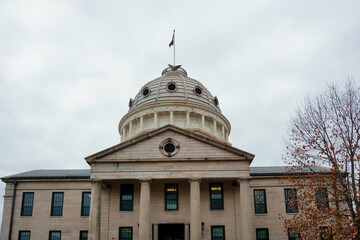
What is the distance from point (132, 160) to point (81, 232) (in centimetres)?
948

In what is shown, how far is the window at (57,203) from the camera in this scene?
33.0 metres

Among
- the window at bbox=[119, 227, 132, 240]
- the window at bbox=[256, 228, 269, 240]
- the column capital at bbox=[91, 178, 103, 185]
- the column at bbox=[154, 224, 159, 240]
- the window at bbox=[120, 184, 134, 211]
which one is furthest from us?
the window at bbox=[256, 228, 269, 240]

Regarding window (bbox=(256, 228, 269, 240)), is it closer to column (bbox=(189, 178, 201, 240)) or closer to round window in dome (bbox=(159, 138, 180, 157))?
column (bbox=(189, 178, 201, 240))

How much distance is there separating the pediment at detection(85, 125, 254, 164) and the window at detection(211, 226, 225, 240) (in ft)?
20.2

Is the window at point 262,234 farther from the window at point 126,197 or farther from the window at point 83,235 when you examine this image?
the window at point 83,235

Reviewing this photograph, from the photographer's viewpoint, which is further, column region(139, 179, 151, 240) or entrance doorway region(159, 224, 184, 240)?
entrance doorway region(159, 224, 184, 240)

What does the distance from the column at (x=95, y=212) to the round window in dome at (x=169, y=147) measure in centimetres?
568

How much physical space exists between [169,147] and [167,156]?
33.4 inches

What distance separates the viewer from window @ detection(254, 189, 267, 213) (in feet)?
105

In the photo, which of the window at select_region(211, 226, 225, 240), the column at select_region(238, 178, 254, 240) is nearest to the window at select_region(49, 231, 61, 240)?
the window at select_region(211, 226, 225, 240)

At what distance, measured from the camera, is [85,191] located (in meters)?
33.6

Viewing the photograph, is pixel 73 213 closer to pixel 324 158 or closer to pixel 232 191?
pixel 232 191

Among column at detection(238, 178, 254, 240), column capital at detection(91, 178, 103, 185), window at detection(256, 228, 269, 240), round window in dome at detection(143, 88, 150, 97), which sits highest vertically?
round window in dome at detection(143, 88, 150, 97)

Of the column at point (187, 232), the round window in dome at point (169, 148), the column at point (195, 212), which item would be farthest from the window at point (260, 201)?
the round window in dome at point (169, 148)
